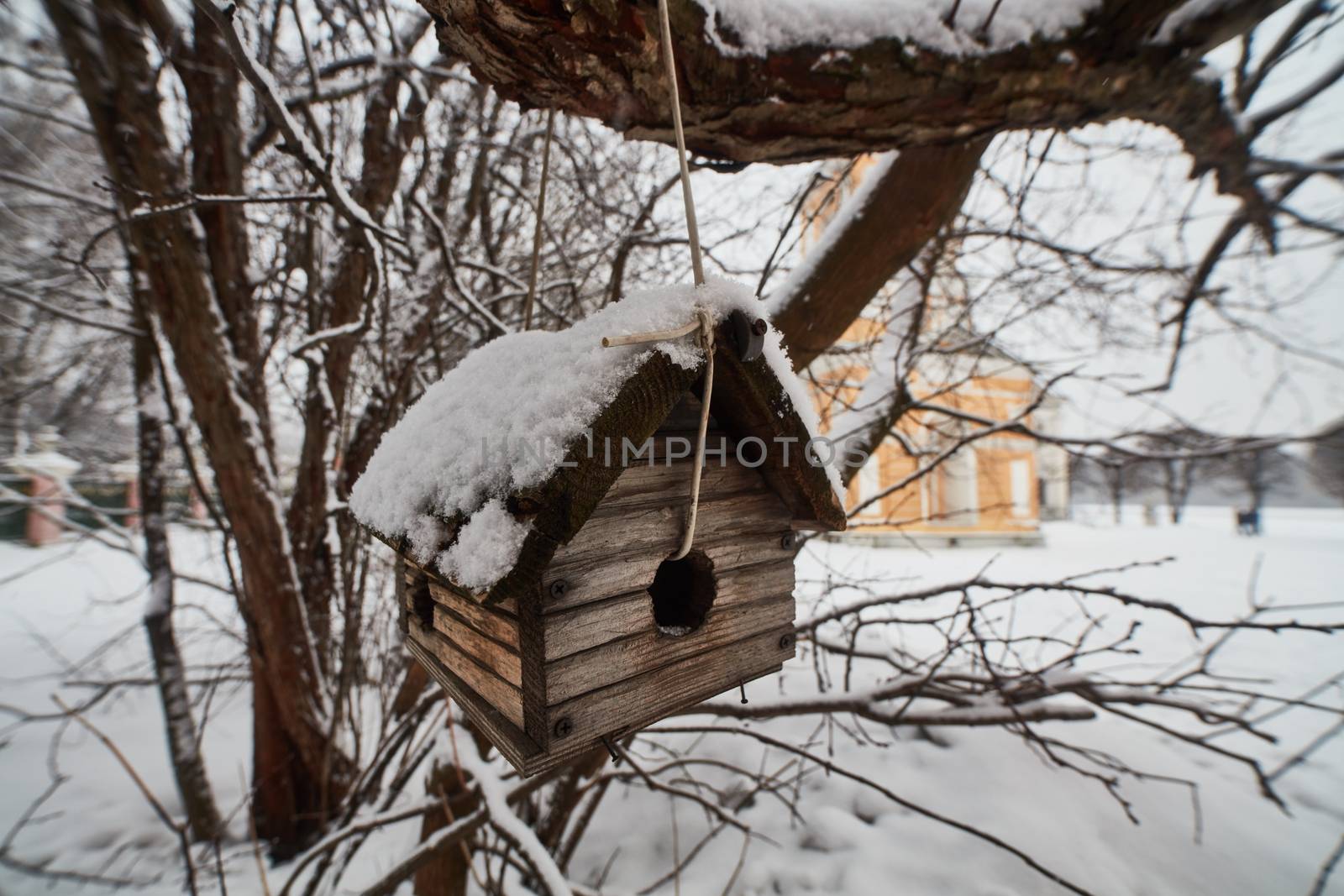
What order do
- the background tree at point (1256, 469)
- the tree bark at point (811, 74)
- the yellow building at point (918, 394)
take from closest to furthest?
the tree bark at point (811, 74) < the background tree at point (1256, 469) < the yellow building at point (918, 394)

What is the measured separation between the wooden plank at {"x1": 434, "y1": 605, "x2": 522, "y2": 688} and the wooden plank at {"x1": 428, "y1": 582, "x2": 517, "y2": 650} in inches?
0.5

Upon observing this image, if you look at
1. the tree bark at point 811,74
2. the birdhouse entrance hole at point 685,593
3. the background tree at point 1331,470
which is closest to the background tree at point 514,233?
the tree bark at point 811,74

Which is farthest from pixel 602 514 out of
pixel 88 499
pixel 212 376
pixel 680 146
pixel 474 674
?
pixel 88 499

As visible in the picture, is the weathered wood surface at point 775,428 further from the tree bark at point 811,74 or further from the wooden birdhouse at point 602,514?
the tree bark at point 811,74

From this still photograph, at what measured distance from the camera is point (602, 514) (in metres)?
0.84

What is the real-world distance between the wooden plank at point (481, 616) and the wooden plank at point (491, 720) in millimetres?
124

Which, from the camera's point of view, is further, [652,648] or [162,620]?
[162,620]

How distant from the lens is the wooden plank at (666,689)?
806 millimetres

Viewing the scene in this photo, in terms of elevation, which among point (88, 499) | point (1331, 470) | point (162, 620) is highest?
point (88, 499)

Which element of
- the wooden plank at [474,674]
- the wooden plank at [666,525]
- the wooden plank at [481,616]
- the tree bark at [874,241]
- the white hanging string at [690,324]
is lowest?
the wooden plank at [474,674]

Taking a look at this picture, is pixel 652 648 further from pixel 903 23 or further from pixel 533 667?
pixel 903 23

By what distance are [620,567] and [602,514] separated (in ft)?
0.30

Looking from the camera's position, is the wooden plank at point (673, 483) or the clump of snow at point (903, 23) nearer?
the wooden plank at point (673, 483)

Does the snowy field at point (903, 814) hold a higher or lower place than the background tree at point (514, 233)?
lower
